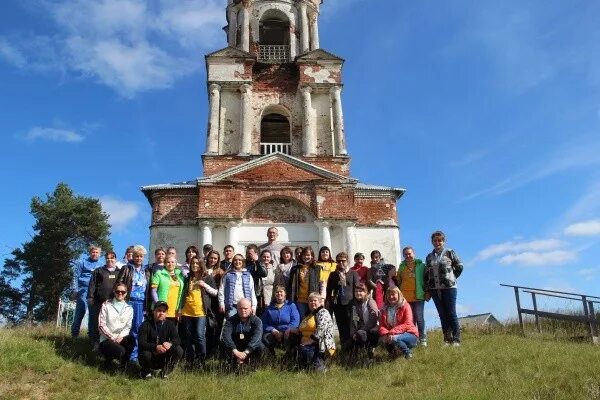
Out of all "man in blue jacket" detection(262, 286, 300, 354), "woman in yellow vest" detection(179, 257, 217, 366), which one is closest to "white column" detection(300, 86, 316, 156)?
"man in blue jacket" detection(262, 286, 300, 354)

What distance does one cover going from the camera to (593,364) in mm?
6832

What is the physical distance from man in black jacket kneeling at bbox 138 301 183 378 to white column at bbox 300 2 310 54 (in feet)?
47.7

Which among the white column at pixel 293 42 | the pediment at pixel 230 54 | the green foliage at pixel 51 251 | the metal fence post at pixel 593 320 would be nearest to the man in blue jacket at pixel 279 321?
the metal fence post at pixel 593 320

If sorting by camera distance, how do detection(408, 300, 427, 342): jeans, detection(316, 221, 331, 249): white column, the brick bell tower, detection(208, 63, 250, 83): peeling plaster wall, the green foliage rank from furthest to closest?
the green foliage < detection(208, 63, 250, 83): peeling plaster wall < the brick bell tower < detection(316, 221, 331, 249): white column < detection(408, 300, 427, 342): jeans

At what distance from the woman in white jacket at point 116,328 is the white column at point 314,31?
14.9 m

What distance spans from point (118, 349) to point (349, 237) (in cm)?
863

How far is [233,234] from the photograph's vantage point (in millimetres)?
14727

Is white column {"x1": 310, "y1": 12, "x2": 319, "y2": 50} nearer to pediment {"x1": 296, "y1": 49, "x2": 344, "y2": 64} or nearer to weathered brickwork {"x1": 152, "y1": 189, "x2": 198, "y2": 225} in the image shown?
pediment {"x1": 296, "y1": 49, "x2": 344, "y2": 64}

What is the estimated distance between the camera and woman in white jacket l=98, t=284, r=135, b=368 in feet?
23.6

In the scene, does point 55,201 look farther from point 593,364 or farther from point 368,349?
point 593,364

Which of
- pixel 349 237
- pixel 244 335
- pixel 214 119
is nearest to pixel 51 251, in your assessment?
pixel 214 119

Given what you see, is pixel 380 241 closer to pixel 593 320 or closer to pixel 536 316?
pixel 536 316

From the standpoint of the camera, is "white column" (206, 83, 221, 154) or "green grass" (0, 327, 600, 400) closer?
"green grass" (0, 327, 600, 400)

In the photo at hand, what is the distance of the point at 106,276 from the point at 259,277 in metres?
2.29
